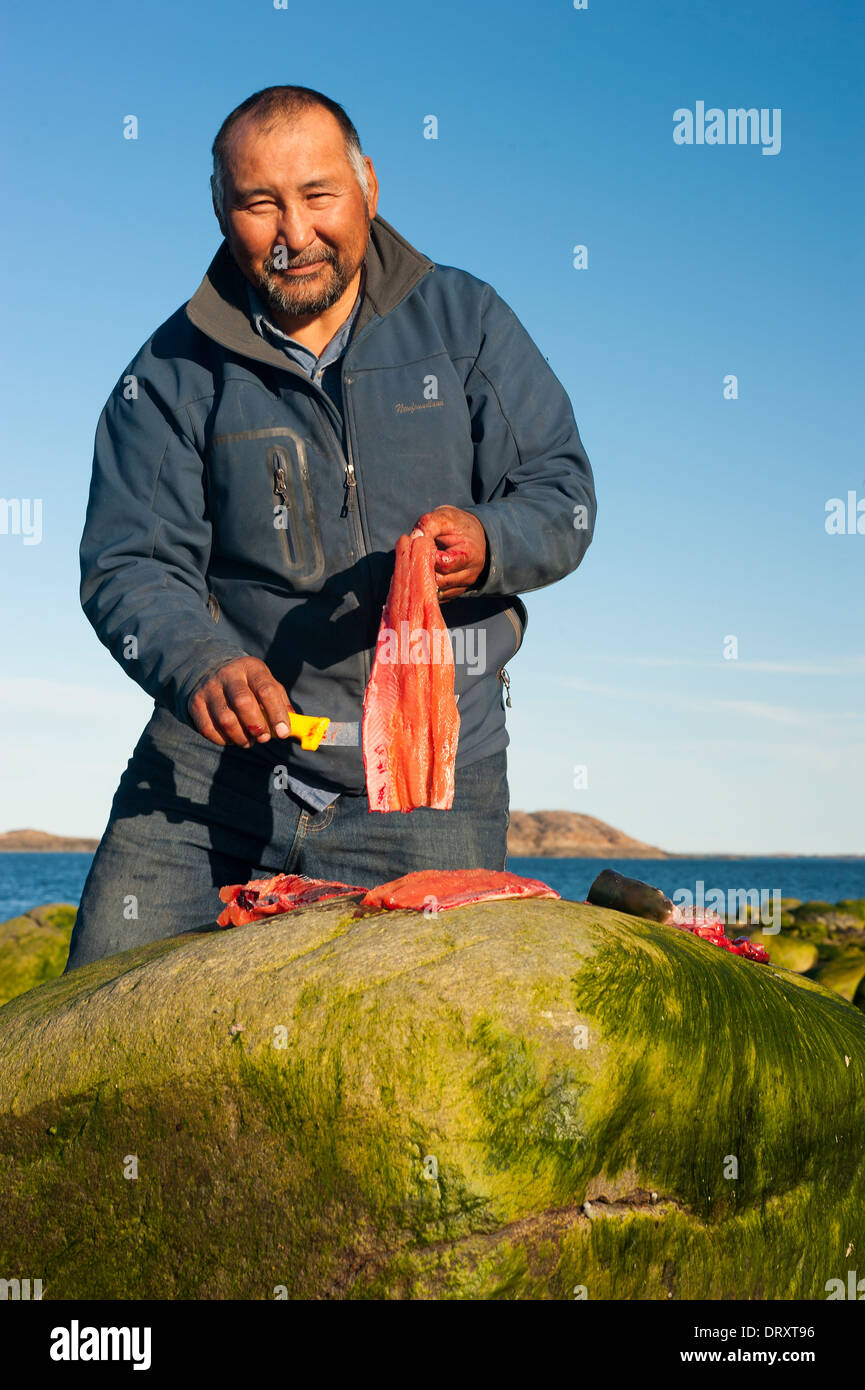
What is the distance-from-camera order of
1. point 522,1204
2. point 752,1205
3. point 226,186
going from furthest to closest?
point 226,186 → point 752,1205 → point 522,1204

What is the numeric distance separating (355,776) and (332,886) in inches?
19.8

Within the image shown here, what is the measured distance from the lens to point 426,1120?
303cm

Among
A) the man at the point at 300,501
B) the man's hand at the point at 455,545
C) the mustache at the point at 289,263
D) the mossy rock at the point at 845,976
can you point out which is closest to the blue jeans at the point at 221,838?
the man at the point at 300,501

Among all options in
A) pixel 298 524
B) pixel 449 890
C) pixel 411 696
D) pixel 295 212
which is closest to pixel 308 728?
pixel 411 696

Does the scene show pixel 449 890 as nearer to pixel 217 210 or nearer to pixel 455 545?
pixel 455 545

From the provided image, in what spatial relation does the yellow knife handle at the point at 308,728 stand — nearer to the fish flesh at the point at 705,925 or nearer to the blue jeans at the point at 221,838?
the blue jeans at the point at 221,838

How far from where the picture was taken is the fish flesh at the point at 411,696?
13.2ft

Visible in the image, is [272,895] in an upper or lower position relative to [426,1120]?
upper

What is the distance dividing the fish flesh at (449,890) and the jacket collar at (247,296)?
1946 mm

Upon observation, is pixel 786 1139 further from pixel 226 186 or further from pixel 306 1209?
pixel 226 186

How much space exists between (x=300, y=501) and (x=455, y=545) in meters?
0.75
